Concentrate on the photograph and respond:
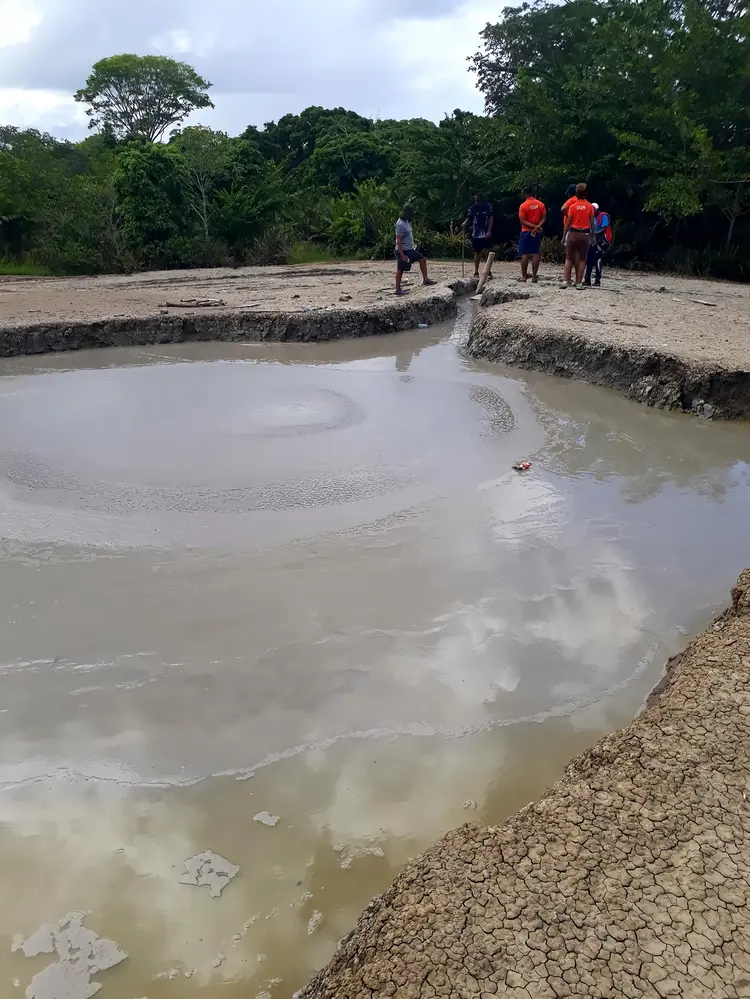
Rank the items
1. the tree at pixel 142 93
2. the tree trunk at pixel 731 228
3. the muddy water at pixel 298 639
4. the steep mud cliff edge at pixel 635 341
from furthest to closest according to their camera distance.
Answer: the tree at pixel 142 93 < the tree trunk at pixel 731 228 < the steep mud cliff edge at pixel 635 341 < the muddy water at pixel 298 639

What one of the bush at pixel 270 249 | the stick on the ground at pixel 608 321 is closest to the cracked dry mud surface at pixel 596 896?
the stick on the ground at pixel 608 321

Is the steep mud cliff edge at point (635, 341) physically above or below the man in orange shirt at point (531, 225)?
below

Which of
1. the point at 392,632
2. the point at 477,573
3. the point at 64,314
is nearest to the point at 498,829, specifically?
the point at 392,632

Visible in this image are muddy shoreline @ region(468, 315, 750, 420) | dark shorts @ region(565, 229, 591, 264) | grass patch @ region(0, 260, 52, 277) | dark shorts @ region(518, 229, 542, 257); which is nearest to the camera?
muddy shoreline @ region(468, 315, 750, 420)

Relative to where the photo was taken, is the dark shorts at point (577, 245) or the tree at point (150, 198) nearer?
the dark shorts at point (577, 245)

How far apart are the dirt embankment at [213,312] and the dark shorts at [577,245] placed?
183 centimetres

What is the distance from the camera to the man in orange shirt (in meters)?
10.5

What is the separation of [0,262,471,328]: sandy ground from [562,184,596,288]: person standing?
7.22 feet

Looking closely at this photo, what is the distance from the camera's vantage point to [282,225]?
1850 centimetres

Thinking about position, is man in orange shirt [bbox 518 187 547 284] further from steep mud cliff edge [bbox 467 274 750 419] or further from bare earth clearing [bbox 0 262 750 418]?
steep mud cliff edge [bbox 467 274 750 419]

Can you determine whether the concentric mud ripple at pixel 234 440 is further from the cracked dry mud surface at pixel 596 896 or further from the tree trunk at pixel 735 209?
the tree trunk at pixel 735 209

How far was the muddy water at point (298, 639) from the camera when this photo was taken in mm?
2279

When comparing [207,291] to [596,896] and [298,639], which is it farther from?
[596,896]

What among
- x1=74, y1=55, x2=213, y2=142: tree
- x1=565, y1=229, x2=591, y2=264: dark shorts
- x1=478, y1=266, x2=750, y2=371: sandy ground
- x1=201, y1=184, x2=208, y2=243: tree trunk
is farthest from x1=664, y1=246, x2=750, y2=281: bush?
x1=74, y1=55, x2=213, y2=142: tree
